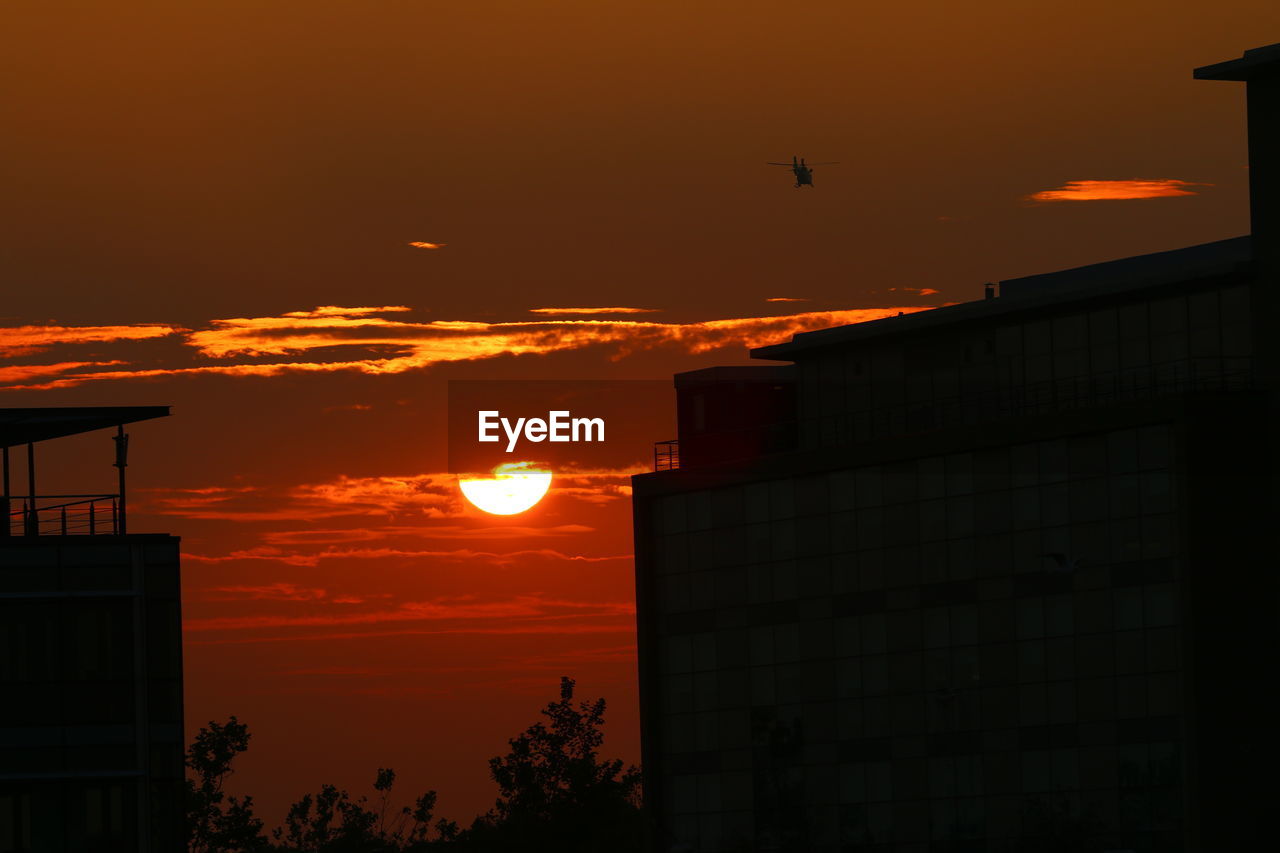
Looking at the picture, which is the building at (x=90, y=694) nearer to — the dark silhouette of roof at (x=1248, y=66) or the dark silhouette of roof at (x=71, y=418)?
the dark silhouette of roof at (x=71, y=418)

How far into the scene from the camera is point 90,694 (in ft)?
226

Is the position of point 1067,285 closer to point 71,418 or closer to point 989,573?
point 989,573

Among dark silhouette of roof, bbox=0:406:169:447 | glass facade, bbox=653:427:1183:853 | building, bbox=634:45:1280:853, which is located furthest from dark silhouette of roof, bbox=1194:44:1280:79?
dark silhouette of roof, bbox=0:406:169:447

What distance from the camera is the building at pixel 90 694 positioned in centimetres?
6794

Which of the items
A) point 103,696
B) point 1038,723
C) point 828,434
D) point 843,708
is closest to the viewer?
point 103,696

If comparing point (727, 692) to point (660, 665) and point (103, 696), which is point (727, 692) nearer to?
point (660, 665)

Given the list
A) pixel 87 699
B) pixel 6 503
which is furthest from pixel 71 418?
pixel 87 699

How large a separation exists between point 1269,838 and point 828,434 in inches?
1411

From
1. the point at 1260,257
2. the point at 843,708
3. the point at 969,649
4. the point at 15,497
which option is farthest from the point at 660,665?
the point at 15,497

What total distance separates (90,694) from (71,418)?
10.7m

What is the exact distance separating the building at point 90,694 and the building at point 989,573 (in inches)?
1810

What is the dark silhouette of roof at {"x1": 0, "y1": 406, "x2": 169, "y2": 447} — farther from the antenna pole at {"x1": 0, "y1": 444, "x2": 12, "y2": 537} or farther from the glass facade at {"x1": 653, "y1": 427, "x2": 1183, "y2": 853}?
the glass facade at {"x1": 653, "y1": 427, "x2": 1183, "y2": 853}

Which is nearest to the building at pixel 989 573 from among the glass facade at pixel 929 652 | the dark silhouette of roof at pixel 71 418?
the glass facade at pixel 929 652

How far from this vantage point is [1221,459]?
9688 cm
